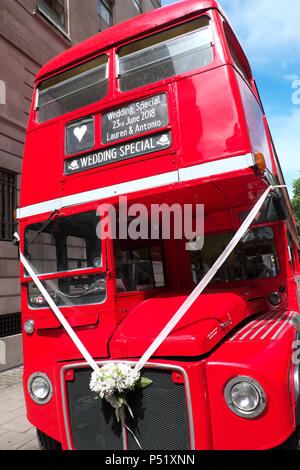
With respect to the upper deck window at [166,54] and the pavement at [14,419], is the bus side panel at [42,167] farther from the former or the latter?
the pavement at [14,419]

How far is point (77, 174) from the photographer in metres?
3.76

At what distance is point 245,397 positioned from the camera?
2330 millimetres

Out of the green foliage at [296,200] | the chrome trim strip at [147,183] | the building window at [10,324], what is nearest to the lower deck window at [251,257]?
the chrome trim strip at [147,183]

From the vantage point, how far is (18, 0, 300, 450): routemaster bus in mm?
2498

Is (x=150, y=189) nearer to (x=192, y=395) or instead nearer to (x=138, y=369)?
(x=138, y=369)

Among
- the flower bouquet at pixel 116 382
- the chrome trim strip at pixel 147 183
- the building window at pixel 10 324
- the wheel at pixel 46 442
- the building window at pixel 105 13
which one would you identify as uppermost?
the building window at pixel 105 13

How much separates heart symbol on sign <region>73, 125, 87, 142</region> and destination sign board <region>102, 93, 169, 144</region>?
0.26m

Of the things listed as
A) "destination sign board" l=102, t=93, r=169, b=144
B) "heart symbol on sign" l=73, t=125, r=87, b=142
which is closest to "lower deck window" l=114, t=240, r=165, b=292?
"destination sign board" l=102, t=93, r=169, b=144

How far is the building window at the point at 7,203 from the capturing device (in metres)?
7.94

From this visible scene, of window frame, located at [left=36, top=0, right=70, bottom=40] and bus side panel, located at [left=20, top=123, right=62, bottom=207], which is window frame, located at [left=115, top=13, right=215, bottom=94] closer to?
bus side panel, located at [left=20, top=123, right=62, bottom=207]

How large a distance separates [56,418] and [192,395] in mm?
1338

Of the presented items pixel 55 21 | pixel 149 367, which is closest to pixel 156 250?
pixel 149 367

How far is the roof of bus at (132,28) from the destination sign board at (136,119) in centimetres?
92

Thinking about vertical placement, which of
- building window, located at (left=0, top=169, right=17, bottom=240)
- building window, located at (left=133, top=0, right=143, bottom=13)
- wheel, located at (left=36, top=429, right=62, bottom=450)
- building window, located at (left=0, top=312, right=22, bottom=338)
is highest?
Result: building window, located at (left=133, top=0, right=143, bottom=13)
